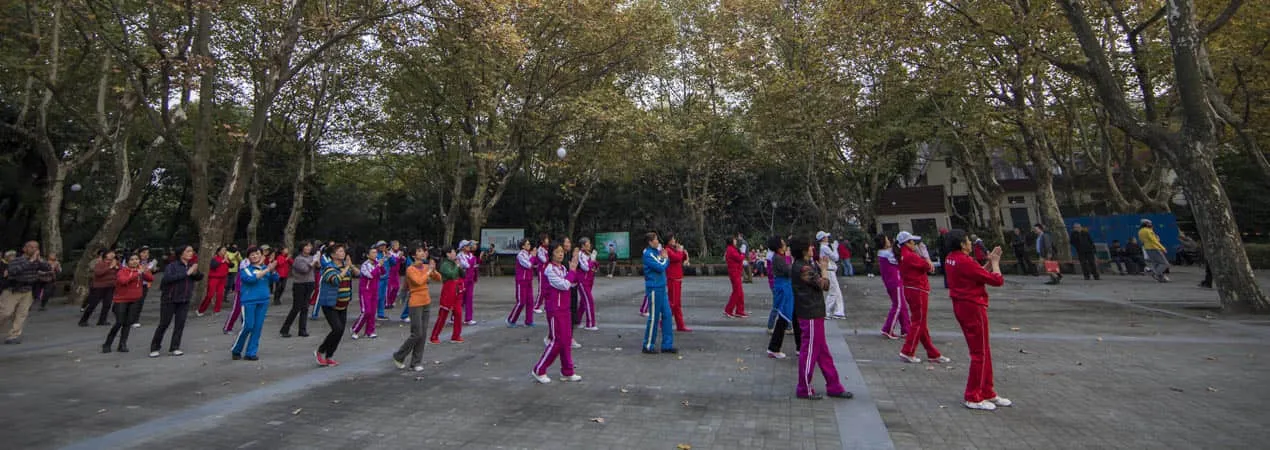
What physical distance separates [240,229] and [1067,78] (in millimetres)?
42015

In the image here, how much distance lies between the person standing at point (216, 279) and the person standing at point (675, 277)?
35.3ft

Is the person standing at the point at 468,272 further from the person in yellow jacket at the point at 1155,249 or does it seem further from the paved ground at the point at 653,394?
the person in yellow jacket at the point at 1155,249

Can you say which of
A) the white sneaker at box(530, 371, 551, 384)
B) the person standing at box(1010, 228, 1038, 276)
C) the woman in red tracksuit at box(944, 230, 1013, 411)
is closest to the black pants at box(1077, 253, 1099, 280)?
the person standing at box(1010, 228, 1038, 276)

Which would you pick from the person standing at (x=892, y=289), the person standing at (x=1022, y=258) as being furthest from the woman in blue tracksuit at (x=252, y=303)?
the person standing at (x=1022, y=258)

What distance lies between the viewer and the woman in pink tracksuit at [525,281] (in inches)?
374

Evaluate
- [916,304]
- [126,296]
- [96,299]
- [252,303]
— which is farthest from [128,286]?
[916,304]

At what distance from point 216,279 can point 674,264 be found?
11.2 meters

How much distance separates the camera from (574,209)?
98.0ft

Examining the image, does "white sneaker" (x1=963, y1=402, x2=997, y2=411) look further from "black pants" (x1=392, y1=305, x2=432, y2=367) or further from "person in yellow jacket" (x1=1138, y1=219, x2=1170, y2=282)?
"person in yellow jacket" (x1=1138, y1=219, x2=1170, y2=282)

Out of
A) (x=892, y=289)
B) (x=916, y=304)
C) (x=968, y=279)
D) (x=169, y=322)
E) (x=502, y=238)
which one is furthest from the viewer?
(x=502, y=238)

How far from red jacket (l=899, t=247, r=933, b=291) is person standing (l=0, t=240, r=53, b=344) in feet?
43.4

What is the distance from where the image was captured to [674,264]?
8.84 m

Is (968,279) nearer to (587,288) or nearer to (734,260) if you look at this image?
(734,260)

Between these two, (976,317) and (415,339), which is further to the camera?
(415,339)
